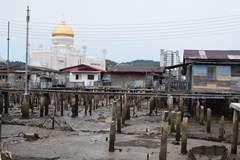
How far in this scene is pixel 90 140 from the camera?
1853cm

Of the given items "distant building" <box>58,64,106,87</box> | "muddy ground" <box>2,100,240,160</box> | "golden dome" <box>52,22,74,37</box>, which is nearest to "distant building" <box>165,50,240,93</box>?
"muddy ground" <box>2,100,240,160</box>

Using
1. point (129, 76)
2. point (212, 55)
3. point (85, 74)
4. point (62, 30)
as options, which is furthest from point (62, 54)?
point (212, 55)

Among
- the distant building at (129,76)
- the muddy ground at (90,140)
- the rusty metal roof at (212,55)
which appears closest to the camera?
the muddy ground at (90,140)

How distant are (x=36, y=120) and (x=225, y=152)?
15956mm

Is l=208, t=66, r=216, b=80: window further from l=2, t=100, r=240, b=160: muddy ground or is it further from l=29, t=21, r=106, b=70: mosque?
l=29, t=21, r=106, b=70: mosque

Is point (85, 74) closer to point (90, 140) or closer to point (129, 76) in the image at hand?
point (129, 76)

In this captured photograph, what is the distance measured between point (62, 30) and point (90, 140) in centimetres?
4745

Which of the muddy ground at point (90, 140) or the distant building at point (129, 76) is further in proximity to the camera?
the distant building at point (129, 76)

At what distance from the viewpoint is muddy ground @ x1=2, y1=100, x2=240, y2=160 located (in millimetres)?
15352

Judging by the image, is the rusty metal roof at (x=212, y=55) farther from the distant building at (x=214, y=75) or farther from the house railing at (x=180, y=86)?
the house railing at (x=180, y=86)

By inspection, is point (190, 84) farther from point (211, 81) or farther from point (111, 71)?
point (111, 71)

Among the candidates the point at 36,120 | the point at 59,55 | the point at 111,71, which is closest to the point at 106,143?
the point at 36,120

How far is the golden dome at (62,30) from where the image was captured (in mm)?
62875

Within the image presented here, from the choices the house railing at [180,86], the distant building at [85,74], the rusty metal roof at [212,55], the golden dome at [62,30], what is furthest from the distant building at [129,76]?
the golden dome at [62,30]
